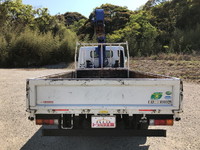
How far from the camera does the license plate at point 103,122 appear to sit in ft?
8.86

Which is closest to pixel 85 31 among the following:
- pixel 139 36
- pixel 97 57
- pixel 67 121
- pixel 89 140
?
pixel 139 36

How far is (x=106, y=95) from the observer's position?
2678 millimetres

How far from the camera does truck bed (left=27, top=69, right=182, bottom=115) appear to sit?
2.65 meters

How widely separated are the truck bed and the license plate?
0.11m

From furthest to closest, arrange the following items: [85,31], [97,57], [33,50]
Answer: [85,31] < [33,50] < [97,57]

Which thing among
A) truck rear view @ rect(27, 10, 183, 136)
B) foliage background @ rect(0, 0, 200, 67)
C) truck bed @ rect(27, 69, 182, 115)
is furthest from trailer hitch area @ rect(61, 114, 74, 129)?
foliage background @ rect(0, 0, 200, 67)

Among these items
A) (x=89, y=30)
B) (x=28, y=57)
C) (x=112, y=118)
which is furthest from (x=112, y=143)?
(x=89, y=30)

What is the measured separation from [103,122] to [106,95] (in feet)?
1.30

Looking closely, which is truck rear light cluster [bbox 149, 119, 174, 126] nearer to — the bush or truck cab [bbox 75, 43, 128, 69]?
truck cab [bbox 75, 43, 128, 69]

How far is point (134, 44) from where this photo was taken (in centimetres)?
2256

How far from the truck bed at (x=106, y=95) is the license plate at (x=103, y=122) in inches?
4.1

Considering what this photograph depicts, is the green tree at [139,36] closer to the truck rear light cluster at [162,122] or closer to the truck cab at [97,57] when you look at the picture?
the truck cab at [97,57]

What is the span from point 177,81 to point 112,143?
1682 millimetres

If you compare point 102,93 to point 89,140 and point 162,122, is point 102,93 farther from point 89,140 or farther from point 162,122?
point 89,140
